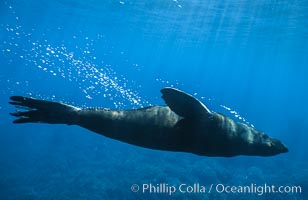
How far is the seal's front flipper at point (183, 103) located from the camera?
377 cm

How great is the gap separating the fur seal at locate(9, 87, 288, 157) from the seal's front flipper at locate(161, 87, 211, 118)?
13 mm

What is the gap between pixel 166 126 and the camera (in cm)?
430

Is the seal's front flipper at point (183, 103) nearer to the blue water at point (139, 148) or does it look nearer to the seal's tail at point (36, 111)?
the seal's tail at point (36, 111)

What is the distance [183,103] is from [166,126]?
1.92ft

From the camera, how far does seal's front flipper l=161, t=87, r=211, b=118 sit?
3773 millimetres

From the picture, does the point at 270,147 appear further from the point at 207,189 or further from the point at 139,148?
the point at 139,148

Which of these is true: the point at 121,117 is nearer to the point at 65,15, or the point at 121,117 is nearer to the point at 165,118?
the point at 165,118

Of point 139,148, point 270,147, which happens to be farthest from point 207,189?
point 270,147

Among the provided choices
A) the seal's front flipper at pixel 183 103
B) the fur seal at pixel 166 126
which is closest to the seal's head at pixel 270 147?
the fur seal at pixel 166 126

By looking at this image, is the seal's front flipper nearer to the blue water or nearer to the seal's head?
the seal's head

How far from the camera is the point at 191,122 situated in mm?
4125

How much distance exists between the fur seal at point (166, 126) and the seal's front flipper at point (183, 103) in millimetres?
13

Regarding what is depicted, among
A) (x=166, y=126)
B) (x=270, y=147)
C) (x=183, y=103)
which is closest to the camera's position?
(x=183, y=103)

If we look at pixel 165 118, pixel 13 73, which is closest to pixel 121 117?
pixel 165 118
